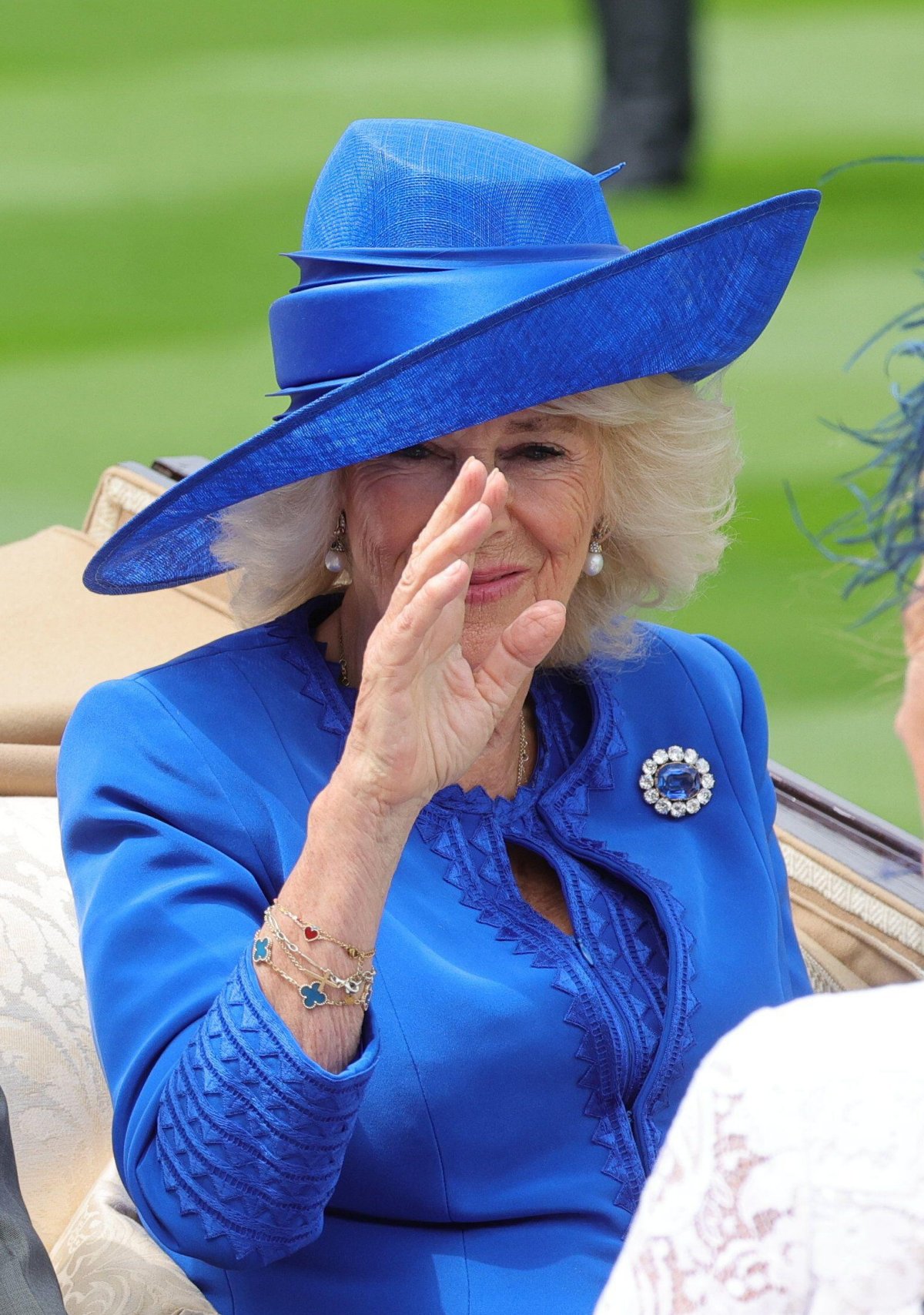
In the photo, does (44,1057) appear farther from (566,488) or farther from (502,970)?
(566,488)

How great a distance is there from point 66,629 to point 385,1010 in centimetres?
117

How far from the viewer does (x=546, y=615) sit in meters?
1.73

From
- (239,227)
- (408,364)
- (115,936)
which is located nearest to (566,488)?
(408,364)

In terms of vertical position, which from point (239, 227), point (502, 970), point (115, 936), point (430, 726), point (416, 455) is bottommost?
point (239, 227)

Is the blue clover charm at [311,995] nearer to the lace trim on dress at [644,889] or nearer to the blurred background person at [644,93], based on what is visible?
the lace trim on dress at [644,889]

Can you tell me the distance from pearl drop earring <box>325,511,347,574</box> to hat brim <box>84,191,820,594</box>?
154 mm

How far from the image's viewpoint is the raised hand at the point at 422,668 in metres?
1.51

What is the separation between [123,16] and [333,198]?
27.3 feet

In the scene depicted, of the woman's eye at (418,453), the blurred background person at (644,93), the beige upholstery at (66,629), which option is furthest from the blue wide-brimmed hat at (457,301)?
the blurred background person at (644,93)

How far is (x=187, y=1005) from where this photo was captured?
1.62 metres

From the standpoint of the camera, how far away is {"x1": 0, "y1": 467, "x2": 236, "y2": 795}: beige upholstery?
2438mm

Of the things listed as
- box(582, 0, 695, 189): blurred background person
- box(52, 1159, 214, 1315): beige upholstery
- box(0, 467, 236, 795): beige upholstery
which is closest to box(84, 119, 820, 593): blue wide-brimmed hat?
box(0, 467, 236, 795): beige upholstery

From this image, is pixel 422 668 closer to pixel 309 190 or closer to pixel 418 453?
pixel 418 453

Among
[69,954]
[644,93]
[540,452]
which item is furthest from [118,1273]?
[644,93]
